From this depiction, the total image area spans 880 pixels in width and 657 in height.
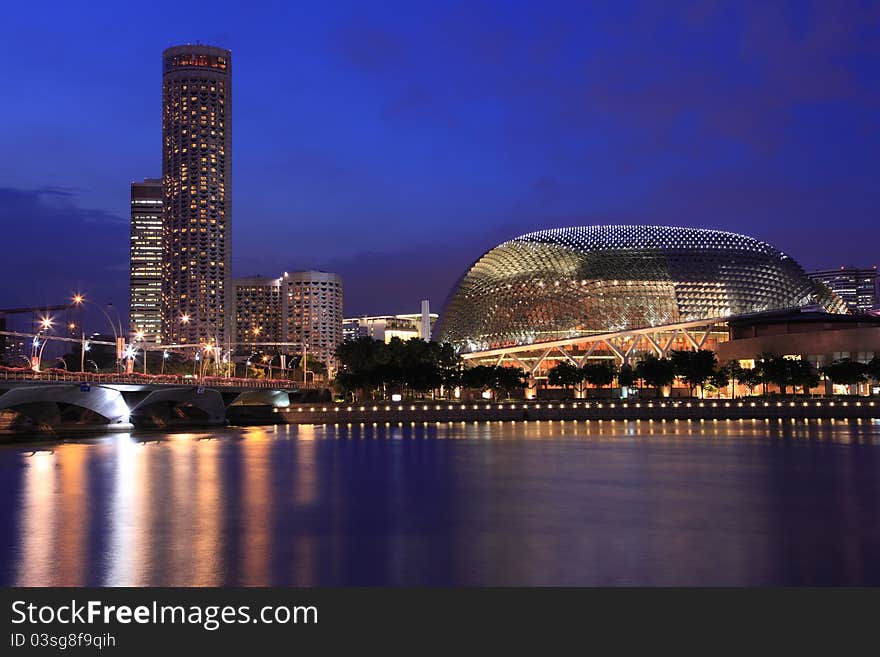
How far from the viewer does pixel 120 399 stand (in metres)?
80.2

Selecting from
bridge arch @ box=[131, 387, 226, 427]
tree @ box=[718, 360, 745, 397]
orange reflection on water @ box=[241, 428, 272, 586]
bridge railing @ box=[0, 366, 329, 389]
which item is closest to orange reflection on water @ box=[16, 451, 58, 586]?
orange reflection on water @ box=[241, 428, 272, 586]

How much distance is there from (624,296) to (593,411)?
33.3 meters

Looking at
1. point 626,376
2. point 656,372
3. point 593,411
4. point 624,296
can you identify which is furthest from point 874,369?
point 624,296

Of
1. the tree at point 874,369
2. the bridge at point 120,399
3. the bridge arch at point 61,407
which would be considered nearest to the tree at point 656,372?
the tree at point 874,369

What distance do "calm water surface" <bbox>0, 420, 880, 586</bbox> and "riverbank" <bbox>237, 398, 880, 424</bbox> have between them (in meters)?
29.0

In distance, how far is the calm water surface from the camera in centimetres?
1822

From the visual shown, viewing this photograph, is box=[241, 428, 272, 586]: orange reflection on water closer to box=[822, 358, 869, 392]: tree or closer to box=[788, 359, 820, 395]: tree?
box=[788, 359, 820, 395]: tree

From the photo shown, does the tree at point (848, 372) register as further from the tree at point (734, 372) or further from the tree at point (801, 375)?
the tree at point (734, 372)

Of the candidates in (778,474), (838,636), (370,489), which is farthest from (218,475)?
(838,636)

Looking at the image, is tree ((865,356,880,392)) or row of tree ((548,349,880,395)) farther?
row of tree ((548,349,880,395))

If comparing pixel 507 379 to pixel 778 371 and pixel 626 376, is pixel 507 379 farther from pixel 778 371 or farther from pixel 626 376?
pixel 778 371

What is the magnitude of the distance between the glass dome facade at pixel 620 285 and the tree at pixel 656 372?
16643 millimetres

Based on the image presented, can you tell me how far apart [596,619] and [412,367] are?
78.7 m

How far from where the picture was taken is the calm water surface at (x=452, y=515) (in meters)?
18.2
